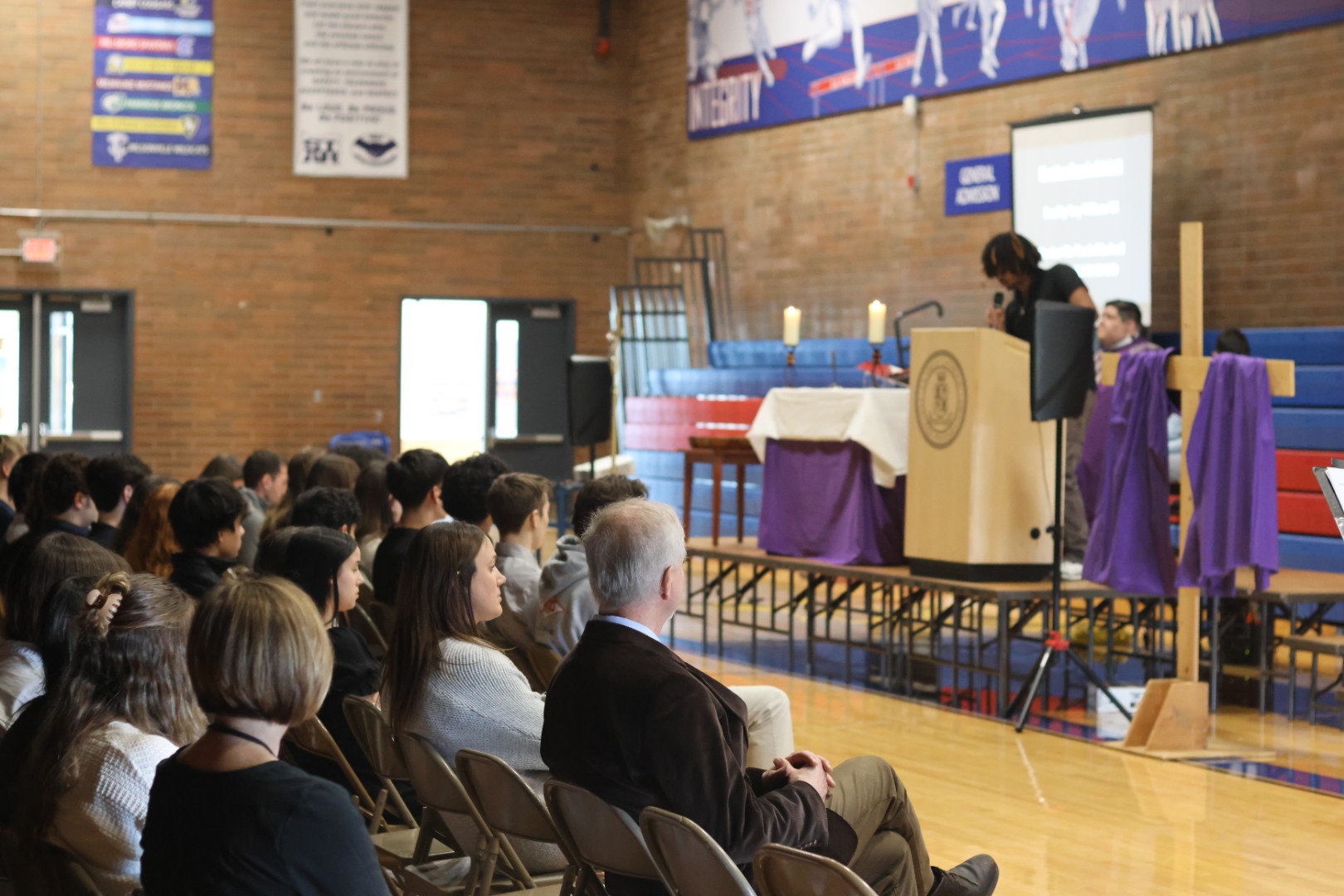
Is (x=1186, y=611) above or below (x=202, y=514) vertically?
below

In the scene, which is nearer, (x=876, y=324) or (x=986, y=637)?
(x=876, y=324)

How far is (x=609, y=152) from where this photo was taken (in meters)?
15.0

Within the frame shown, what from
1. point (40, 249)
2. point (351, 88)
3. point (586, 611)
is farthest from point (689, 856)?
point (351, 88)

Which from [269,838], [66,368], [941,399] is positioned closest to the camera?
[269,838]

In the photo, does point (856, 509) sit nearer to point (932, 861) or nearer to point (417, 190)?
point (932, 861)

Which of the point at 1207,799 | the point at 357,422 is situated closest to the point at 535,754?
the point at 1207,799

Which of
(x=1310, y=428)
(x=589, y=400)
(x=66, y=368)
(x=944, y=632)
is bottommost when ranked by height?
(x=944, y=632)

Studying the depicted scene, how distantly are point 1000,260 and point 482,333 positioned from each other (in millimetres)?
8419

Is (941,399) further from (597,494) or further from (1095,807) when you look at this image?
(597,494)

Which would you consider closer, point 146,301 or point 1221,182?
point 1221,182

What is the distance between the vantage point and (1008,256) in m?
6.89

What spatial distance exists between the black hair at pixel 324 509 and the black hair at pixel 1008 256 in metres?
3.49

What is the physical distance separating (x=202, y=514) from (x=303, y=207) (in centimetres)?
1038

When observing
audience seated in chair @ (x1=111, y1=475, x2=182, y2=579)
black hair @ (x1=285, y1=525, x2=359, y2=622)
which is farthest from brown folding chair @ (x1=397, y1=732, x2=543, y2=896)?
audience seated in chair @ (x1=111, y1=475, x2=182, y2=579)
